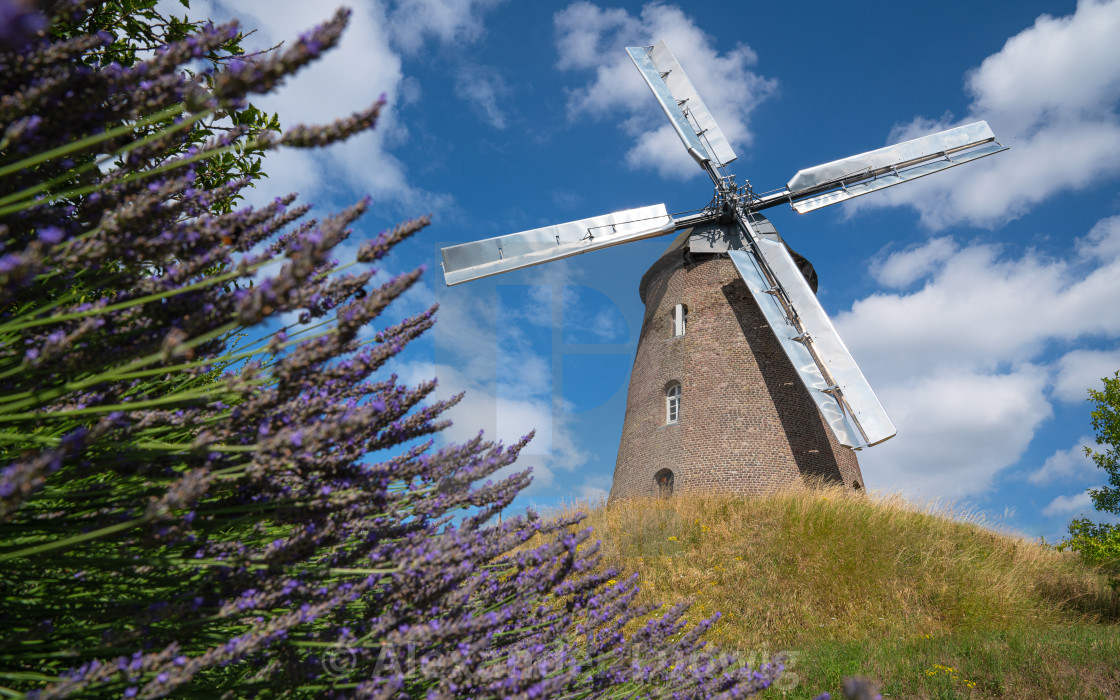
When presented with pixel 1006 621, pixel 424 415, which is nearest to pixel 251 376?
pixel 424 415

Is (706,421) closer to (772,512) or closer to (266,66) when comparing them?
(772,512)

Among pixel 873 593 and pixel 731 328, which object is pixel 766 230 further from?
pixel 873 593

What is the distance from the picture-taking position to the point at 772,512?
965cm

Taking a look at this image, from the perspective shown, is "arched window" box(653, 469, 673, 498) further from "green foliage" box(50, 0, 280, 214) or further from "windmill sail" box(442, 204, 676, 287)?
"green foliage" box(50, 0, 280, 214)

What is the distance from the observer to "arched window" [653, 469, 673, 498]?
1170cm

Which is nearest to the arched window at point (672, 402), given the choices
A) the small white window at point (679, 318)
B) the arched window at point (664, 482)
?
the arched window at point (664, 482)

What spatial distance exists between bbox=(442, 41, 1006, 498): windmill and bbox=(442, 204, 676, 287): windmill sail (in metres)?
0.03

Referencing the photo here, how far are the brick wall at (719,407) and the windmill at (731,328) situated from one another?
0.02m

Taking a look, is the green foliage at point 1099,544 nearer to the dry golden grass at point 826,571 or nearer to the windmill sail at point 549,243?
the dry golden grass at point 826,571

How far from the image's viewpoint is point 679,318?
42.6 ft

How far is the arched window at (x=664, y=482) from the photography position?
461 inches

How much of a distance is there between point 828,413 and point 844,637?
4412 millimetres

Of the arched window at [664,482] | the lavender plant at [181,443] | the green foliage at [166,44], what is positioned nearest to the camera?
the lavender plant at [181,443]

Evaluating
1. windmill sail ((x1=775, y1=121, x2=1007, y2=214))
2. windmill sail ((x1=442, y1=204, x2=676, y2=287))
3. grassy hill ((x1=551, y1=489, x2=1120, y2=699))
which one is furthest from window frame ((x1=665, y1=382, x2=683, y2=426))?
windmill sail ((x1=775, y1=121, x2=1007, y2=214))
